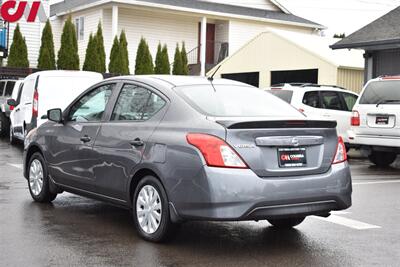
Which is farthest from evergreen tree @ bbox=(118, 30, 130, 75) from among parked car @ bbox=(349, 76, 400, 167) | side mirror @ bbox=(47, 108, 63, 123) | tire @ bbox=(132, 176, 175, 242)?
tire @ bbox=(132, 176, 175, 242)

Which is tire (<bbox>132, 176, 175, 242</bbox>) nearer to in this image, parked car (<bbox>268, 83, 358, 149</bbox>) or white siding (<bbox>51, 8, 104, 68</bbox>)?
parked car (<bbox>268, 83, 358, 149</bbox>)

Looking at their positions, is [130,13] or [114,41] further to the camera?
[130,13]

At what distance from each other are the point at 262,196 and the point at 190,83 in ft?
5.47

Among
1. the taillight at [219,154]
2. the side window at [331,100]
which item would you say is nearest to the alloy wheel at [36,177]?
the taillight at [219,154]

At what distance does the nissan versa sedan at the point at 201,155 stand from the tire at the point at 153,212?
1cm

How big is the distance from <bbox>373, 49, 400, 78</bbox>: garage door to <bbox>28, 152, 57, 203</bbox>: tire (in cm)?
1357

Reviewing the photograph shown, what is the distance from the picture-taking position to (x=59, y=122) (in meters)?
7.81

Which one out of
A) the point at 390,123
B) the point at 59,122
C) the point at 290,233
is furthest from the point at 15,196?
the point at 390,123

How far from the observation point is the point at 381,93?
42.3ft

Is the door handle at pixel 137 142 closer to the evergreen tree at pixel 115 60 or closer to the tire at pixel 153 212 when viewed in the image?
the tire at pixel 153 212

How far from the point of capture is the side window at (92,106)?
727 centimetres

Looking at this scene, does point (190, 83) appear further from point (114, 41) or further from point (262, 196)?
point (114, 41)

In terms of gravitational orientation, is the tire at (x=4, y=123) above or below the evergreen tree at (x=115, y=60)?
below

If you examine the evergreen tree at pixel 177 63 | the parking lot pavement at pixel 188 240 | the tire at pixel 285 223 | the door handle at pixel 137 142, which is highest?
the evergreen tree at pixel 177 63
